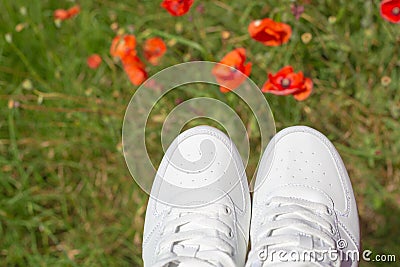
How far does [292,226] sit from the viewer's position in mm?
996

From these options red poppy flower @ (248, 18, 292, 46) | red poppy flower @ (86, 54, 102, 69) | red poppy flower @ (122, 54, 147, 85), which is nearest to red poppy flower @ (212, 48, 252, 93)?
red poppy flower @ (248, 18, 292, 46)

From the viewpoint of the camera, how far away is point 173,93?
1285mm

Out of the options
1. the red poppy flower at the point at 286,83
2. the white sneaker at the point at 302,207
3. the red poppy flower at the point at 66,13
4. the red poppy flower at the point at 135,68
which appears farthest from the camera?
the red poppy flower at the point at 66,13

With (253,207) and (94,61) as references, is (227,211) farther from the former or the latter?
(94,61)

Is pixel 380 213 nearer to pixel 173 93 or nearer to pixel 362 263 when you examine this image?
pixel 362 263

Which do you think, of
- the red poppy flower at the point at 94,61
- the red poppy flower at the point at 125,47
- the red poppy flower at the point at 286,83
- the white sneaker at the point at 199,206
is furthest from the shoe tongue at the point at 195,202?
the red poppy flower at the point at 94,61

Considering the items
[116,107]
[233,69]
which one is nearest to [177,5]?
[233,69]

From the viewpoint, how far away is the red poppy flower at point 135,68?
1.19 m

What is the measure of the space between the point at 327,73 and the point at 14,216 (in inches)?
29.1

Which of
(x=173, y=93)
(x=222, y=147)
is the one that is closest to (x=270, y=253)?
(x=222, y=147)

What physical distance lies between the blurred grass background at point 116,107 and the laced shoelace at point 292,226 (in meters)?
0.22

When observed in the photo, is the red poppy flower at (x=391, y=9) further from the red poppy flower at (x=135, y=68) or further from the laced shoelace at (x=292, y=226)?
the red poppy flower at (x=135, y=68)

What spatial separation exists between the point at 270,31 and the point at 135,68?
0.28m

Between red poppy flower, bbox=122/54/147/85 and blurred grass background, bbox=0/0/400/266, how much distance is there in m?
0.09
